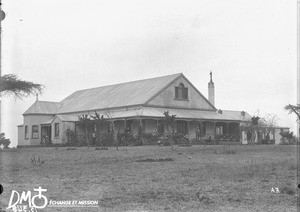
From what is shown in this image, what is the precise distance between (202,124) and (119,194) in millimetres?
34151

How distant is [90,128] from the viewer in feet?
129

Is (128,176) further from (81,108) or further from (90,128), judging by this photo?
(81,108)

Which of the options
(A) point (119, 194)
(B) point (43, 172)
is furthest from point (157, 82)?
(A) point (119, 194)

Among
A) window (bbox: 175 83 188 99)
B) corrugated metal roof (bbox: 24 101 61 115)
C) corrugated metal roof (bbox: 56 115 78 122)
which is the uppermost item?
window (bbox: 175 83 188 99)

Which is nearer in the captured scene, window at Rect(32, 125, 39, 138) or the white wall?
the white wall

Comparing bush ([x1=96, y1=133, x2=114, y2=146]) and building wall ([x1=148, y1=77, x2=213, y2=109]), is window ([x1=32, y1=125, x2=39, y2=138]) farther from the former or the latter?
building wall ([x1=148, y1=77, x2=213, y2=109])

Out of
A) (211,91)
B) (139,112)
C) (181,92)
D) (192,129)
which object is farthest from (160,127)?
(211,91)

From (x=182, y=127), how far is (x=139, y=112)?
5847 mm

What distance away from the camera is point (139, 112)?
36688 millimetres

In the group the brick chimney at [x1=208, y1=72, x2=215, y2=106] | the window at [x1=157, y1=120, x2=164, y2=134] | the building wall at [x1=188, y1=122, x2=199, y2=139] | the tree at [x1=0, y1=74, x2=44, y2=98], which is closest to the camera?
the tree at [x1=0, y1=74, x2=44, y2=98]

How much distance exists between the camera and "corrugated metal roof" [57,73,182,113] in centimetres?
4106

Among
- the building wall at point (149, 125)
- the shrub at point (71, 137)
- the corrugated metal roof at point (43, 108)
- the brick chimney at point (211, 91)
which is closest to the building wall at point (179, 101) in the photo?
the building wall at point (149, 125)

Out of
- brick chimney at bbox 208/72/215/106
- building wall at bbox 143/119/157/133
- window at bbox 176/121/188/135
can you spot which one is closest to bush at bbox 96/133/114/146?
building wall at bbox 143/119/157/133

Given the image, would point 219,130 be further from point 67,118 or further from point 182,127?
point 67,118
